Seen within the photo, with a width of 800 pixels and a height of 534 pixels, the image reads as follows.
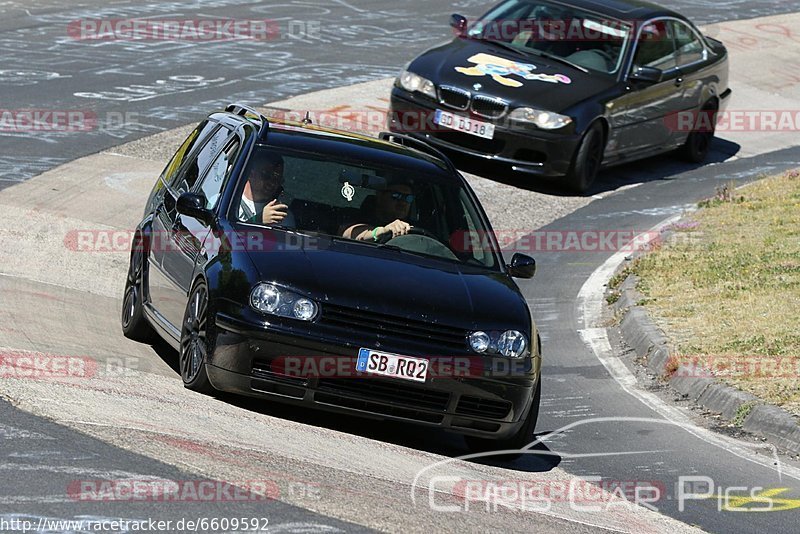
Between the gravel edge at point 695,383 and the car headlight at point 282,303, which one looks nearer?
the car headlight at point 282,303

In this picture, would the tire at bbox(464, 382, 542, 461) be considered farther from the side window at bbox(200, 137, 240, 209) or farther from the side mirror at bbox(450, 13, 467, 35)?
the side mirror at bbox(450, 13, 467, 35)

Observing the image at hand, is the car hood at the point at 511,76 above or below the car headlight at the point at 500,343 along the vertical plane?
below

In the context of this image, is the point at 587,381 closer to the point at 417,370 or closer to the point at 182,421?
the point at 417,370

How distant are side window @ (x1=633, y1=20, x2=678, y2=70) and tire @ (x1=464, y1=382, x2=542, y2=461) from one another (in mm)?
9121

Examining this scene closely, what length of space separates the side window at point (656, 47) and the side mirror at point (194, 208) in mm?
9080

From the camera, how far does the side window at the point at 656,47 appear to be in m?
16.7

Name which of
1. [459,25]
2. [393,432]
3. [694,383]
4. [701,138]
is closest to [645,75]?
[459,25]

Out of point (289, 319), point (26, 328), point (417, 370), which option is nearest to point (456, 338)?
point (417, 370)

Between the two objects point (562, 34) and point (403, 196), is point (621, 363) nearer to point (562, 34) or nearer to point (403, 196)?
point (403, 196)

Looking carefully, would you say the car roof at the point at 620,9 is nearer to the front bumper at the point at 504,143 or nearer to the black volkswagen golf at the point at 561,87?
the black volkswagen golf at the point at 561,87

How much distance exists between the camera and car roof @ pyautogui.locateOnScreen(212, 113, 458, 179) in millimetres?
8773

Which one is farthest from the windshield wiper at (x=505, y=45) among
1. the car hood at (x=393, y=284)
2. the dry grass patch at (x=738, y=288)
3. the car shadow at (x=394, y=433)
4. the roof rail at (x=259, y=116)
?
the car shadow at (x=394, y=433)

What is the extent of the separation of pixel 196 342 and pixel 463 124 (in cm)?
798

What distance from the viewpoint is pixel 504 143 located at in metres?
15.3
